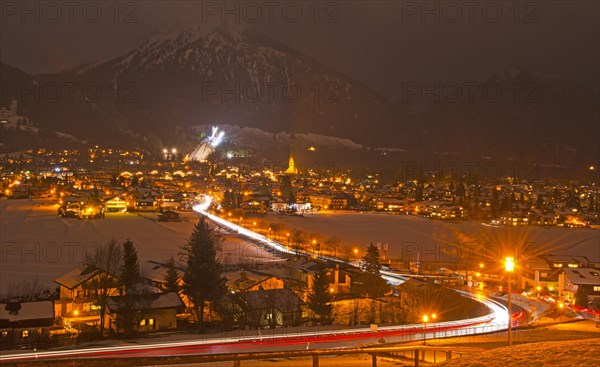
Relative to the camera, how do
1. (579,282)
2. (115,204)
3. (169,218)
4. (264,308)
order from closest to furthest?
(264,308) < (579,282) < (169,218) < (115,204)

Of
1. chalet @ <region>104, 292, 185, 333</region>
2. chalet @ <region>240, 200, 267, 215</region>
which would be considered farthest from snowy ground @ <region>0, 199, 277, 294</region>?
chalet @ <region>240, 200, 267, 215</region>

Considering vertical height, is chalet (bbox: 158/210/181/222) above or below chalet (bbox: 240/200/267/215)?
below

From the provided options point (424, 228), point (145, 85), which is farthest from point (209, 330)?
point (145, 85)

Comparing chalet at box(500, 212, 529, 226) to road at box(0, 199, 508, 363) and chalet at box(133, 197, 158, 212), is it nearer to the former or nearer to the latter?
chalet at box(133, 197, 158, 212)

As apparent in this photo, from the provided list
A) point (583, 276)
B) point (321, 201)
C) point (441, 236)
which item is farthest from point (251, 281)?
point (321, 201)

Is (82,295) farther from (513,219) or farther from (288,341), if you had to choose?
(513,219)

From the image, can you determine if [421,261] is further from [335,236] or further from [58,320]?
[58,320]

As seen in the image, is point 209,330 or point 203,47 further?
point 203,47
